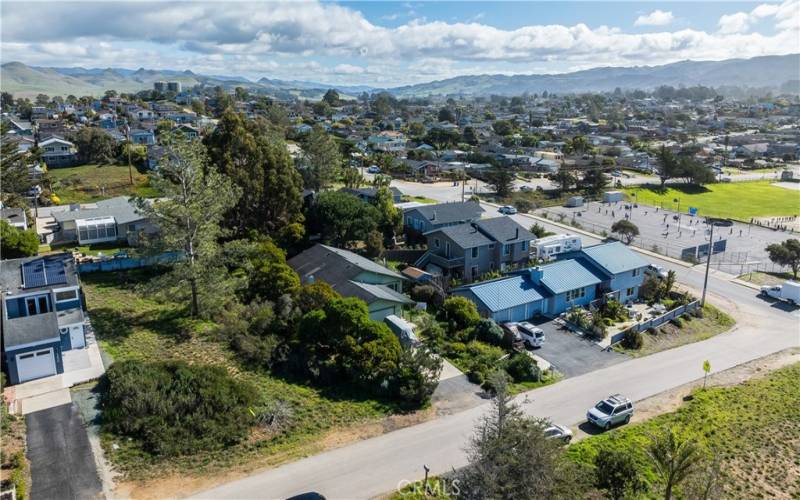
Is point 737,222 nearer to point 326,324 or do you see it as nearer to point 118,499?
point 326,324

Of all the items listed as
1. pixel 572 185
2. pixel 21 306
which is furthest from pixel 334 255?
pixel 572 185

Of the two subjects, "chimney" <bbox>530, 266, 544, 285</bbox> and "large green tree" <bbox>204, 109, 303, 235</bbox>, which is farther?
"large green tree" <bbox>204, 109, 303, 235</bbox>

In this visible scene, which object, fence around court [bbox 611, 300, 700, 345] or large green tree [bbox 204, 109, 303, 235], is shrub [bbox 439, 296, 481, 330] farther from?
large green tree [bbox 204, 109, 303, 235]

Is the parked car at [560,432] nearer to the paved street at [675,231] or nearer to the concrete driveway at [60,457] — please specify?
the concrete driveway at [60,457]

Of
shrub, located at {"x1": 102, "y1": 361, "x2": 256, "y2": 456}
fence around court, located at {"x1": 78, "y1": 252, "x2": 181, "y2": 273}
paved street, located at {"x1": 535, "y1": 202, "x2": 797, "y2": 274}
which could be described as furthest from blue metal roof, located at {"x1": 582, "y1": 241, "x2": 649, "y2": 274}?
fence around court, located at {"x1": 78, "y1": 252, "x2": 181, "y2": 273}

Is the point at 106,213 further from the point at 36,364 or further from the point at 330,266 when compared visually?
the point at 36,364

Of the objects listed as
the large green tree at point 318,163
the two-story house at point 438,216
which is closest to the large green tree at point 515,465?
the two-story house at point 438,216
